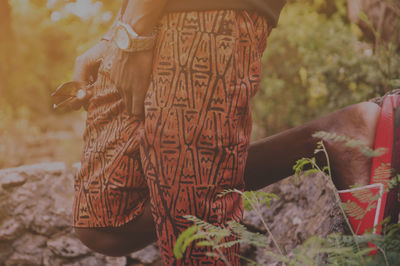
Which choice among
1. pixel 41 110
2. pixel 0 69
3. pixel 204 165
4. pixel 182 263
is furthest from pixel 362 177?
pixel 41 110

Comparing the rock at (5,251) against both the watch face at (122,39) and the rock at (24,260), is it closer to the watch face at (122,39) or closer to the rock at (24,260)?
the rock at (24,260)

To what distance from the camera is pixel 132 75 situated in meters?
1.49

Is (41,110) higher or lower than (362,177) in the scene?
lower

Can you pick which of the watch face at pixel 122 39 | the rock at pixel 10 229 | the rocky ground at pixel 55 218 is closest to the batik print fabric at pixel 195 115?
the watch face at pixel 122 39

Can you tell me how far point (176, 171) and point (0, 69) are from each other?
1004 centimetres

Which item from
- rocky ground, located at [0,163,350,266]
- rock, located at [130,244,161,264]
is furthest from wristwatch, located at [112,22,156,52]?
rock, located at [130,244,161,264]

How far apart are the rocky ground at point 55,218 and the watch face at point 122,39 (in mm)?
1621

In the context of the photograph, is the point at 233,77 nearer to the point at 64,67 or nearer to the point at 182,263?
the point at 182,263

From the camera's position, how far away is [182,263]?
4.83 feet

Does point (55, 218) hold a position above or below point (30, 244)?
above

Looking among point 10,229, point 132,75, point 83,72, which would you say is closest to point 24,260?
point 10,229

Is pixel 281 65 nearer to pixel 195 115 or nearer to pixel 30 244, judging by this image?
pixel 30 244

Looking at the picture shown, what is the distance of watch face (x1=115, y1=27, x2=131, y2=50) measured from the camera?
145cm

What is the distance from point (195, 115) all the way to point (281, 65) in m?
4.40
